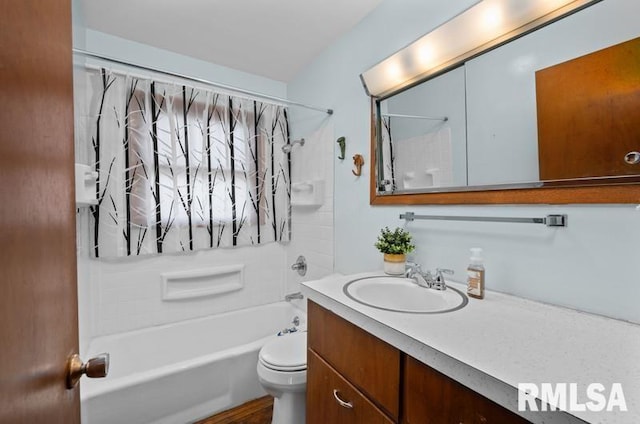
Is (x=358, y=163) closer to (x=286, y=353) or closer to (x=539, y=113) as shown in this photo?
(x=539, y=113)

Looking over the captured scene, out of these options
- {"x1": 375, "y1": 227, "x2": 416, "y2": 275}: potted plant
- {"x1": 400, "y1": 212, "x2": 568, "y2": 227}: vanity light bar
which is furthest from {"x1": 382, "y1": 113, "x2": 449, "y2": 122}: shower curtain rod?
{"x1": 375, "y1": 227, "x2": 416, "y2": 275}: potted plant

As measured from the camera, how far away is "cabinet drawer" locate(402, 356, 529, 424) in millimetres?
589

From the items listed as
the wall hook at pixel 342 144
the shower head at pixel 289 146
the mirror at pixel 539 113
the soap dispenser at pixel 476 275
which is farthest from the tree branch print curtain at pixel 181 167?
the soap dispenser at pixel 476 275

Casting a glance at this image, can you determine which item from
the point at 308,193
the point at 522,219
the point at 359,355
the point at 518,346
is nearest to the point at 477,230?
the point at 522,219

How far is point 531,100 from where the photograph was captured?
1027mm

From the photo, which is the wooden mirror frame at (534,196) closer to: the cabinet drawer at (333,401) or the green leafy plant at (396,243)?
the green leafy plant at (396,243)

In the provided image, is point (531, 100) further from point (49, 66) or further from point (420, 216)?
point (49, 66)

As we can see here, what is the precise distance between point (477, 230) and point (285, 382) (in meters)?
1.12

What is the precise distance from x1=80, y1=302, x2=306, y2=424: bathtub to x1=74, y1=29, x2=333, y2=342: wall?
0.10 meters

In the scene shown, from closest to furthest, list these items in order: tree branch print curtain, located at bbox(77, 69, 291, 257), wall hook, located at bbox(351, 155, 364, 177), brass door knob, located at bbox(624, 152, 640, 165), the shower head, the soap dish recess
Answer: brass door knob, located at bbox(624, 152, 640, 165), wall hook, located at bbox(351, 155, 364, 177), tree branch print curtain, located at bbox(77, 69, 291, 257), the soap dish recess, the shower head

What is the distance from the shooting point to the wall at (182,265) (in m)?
1.89

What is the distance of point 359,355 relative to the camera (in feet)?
3.07

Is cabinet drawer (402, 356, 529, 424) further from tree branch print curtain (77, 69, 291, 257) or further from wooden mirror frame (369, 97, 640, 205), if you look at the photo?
tree branch print curtain (77, 69, 291, 257)

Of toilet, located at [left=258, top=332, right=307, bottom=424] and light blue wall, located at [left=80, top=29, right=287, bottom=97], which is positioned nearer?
toilet, located at [left=258, top=332, right=307, bottom=424]
